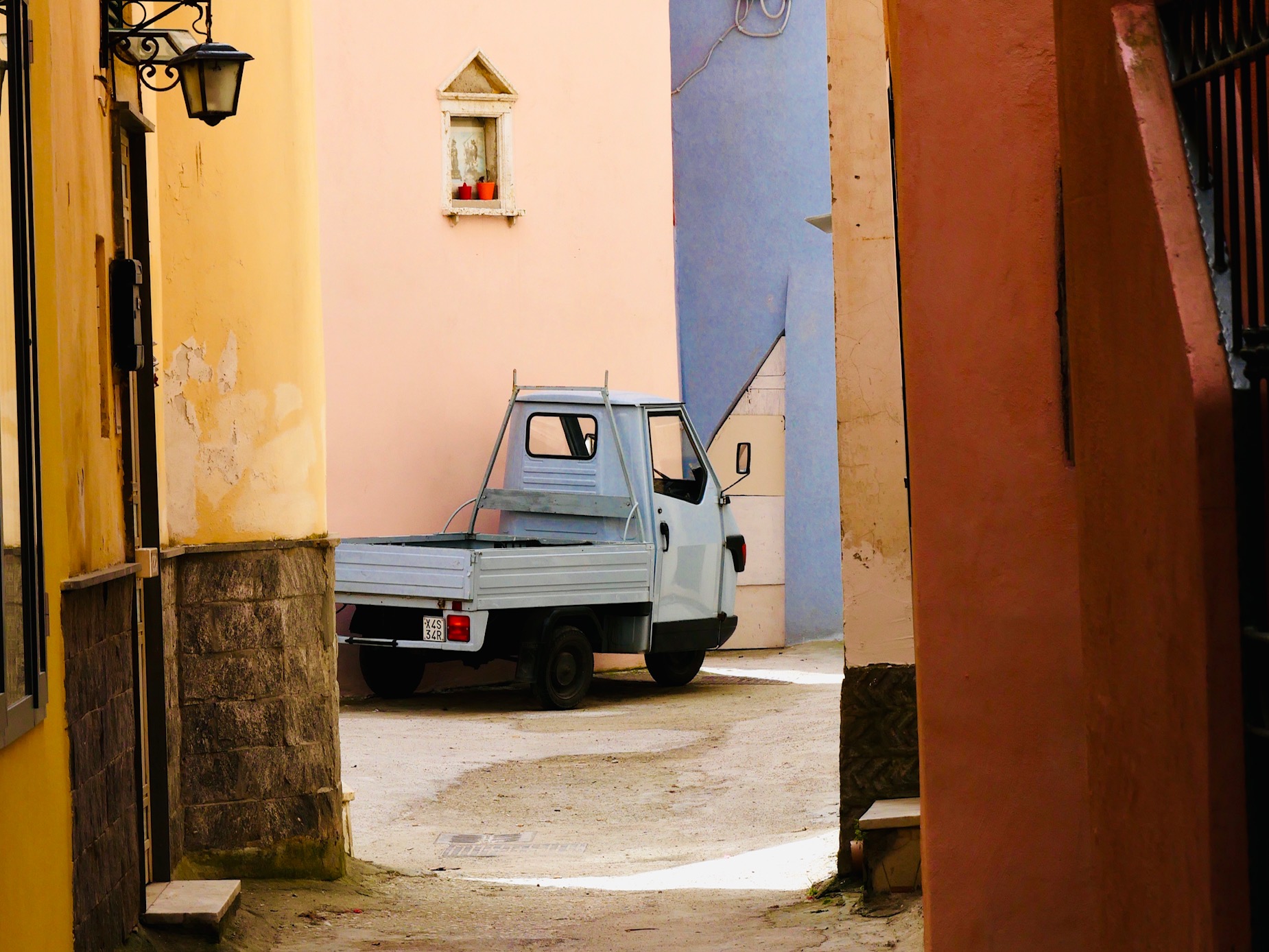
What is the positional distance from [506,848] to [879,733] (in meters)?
2.79

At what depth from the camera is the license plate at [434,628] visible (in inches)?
513

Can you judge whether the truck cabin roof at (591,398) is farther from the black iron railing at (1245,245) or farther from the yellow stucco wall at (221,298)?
the black iron railing at (1245,245)

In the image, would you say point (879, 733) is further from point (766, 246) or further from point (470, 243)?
point (766, 246)

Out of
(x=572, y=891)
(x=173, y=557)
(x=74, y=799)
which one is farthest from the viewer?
(x=572, y=891)

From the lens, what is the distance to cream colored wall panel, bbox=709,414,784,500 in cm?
1770

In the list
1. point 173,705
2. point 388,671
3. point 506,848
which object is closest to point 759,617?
point 388,671

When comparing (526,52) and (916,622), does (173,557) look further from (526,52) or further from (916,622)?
(526,52)

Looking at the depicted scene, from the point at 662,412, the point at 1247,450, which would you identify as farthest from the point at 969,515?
the point at 662,412

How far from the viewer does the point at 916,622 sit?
4.59 meters

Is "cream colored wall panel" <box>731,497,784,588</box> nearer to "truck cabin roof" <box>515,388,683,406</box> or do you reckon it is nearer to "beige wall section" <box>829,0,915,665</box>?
"truck cabin roof" <box>515,388,683,406</box>

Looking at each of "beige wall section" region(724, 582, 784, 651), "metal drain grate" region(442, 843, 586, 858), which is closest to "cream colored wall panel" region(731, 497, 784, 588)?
"beige wall section" region(724, 582, 784, 651)

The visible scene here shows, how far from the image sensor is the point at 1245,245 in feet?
9.84

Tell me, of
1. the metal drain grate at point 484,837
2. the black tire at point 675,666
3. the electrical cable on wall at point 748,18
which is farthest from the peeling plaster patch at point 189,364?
the electrical cable on wall at point 748,18

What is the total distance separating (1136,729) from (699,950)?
3390 millimetres
